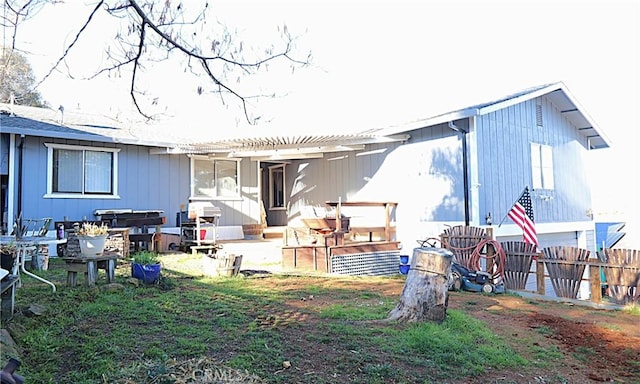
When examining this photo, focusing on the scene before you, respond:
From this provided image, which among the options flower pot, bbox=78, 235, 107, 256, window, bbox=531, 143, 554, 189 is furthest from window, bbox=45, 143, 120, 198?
window, bbox=531, 143, 554, 189

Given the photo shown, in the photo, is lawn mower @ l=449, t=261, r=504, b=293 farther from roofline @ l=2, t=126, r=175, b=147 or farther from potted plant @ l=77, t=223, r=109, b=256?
roofline @ l=2, t=126, r=175, b=147

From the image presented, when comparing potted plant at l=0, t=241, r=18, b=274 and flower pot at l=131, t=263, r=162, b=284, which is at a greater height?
potted plant at l=0, t=241, r=18, b=274

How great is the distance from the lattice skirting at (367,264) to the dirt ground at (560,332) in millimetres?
1559

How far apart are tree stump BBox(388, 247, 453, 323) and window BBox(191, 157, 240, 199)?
29.1ft

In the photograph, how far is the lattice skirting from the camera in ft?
29.6

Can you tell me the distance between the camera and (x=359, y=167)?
1159 centimetres

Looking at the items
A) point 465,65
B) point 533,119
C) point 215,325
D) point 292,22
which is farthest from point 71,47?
point 465,65

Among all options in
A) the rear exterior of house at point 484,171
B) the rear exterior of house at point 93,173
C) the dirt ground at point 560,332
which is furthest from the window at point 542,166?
the rear exterior of house at point 93,173

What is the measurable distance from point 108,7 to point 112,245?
6527 mm

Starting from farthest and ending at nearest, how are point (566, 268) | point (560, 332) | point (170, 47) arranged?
1. point (566, 268)
2. point (560, 332)
3. point (170, 47)

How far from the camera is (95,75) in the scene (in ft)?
13.9

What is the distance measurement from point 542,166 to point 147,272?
9831 millimetres

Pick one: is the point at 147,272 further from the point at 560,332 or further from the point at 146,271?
the point at 560,332

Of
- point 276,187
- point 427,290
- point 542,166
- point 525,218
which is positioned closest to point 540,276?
point 525,218
